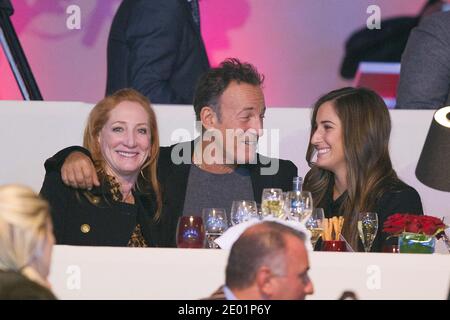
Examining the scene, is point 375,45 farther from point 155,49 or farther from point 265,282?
point 265,282

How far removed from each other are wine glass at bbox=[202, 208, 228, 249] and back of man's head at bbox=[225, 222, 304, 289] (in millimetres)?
898

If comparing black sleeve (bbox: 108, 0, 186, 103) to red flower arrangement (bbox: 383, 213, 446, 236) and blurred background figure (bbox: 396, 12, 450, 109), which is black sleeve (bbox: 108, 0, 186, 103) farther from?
red flower arrangement (bbox: 383, 213, 446, 236)

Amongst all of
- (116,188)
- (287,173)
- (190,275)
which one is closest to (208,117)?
(287,173)

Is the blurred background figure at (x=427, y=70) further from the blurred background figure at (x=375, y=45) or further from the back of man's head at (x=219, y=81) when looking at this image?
the blurred background figure at (x=375, y=45)

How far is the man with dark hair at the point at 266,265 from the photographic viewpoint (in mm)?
2850

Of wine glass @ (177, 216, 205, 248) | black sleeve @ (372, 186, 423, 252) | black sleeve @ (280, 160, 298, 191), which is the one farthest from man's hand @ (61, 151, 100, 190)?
black sleeve @ (372, 186, 423, 252)

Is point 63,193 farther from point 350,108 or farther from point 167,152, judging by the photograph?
point 350,108

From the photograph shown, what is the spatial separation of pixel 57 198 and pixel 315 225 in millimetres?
932

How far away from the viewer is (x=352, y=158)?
4.41 metres

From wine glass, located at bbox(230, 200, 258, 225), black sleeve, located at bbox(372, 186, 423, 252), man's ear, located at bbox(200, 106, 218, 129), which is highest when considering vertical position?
man's ear, located at bbox(200, 106, 218, 129)

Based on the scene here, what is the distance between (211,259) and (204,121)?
1371mm

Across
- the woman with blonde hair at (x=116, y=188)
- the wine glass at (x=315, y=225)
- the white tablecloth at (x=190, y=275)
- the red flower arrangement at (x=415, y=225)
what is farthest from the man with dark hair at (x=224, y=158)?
the white tablecloth at (x=190, y=275)

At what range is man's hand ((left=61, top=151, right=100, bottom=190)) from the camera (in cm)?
412
